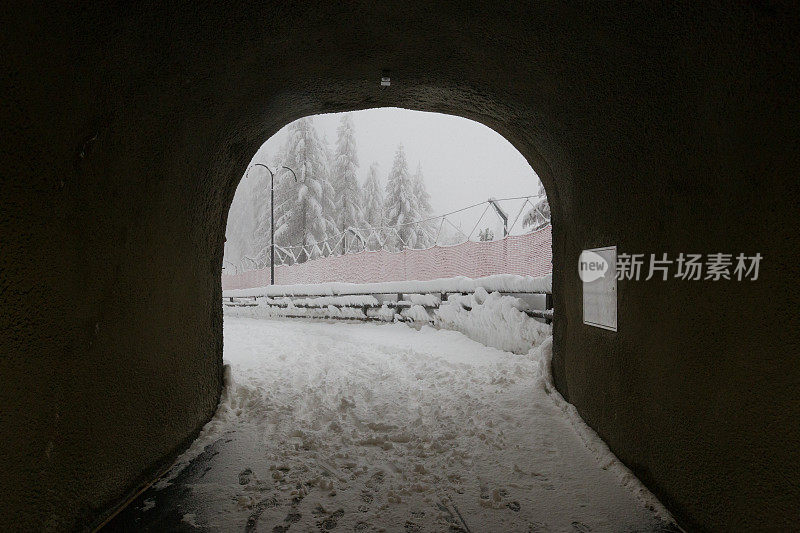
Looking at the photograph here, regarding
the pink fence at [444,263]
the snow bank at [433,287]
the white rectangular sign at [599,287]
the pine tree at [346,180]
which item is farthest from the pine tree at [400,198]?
the white rectangular sign at [599,287]

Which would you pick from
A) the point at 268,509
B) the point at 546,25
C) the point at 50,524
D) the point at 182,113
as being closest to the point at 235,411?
the point at 268,509

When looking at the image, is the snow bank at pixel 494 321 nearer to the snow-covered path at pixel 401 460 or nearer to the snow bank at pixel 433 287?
the snow bank at pixel 433 287

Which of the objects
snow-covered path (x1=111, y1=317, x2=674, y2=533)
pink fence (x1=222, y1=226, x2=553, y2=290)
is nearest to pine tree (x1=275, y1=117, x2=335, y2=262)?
pink fence (x1=222, y1=226, x2=553, y2=290)

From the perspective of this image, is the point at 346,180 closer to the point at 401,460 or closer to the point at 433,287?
the point at 433,287

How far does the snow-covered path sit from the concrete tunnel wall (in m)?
0.39

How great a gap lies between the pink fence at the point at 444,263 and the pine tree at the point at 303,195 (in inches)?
512

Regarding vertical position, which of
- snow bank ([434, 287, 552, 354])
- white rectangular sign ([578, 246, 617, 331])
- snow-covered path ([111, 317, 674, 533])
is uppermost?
white rectangular sign ([578, 246, 617, 331])

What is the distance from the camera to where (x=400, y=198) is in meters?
42.2

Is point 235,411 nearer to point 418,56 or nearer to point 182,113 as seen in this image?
point 182,113

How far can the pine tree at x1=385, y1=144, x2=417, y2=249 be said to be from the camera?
137 feet

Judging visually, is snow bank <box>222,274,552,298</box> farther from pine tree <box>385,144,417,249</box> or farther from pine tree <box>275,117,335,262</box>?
pine tree <box>385,144,417,249</box>

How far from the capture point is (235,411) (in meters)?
4.94

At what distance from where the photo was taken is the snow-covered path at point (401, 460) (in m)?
2.95

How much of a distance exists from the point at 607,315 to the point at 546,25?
234 centimetres
